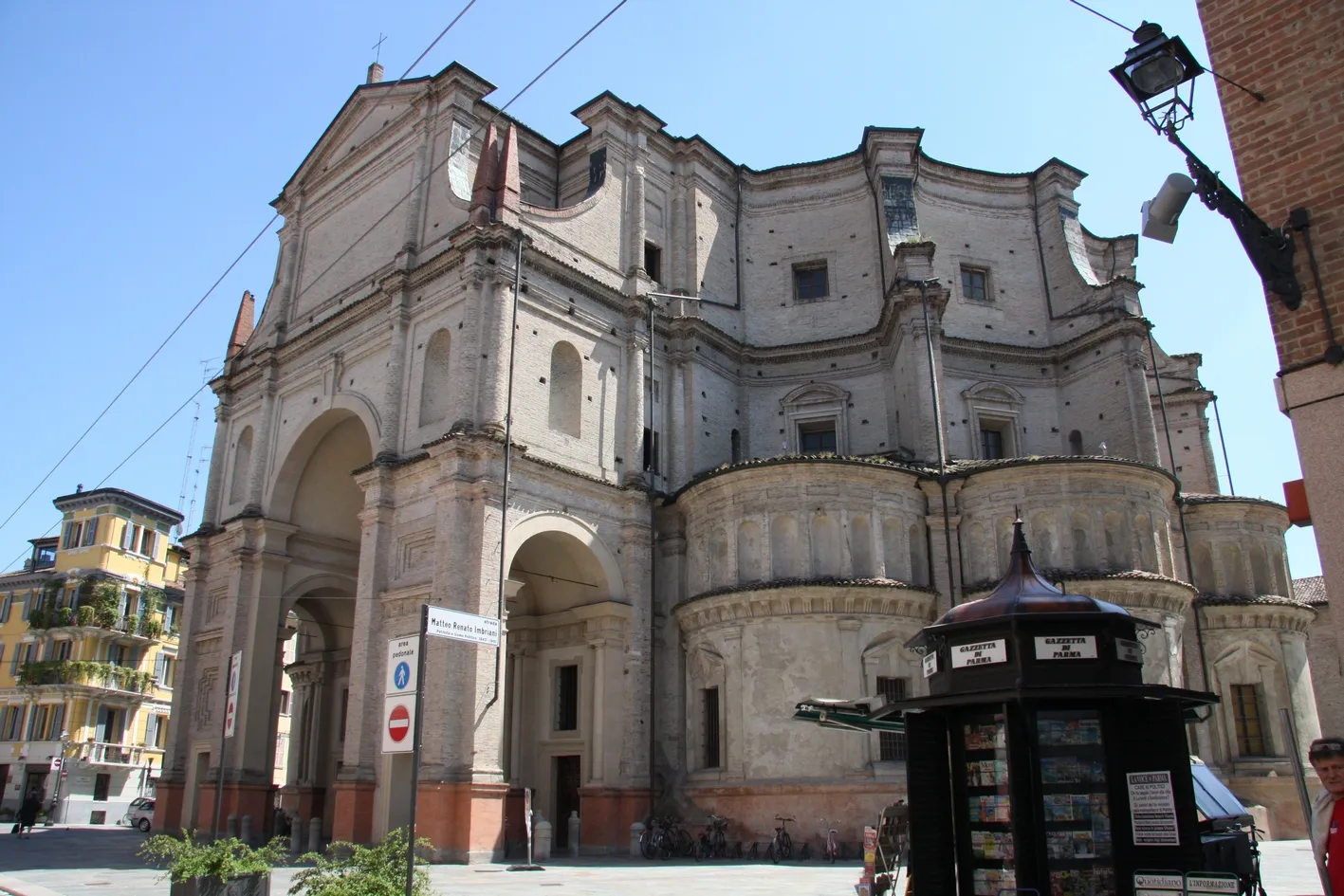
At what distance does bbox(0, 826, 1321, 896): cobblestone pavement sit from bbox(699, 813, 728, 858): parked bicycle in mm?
868

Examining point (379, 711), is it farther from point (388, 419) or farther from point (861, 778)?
point (861, 778)

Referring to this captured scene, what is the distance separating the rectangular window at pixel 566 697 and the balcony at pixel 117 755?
3352 cm

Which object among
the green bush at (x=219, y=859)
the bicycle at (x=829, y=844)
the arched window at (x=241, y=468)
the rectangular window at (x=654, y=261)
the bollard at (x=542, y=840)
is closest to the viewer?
the green bush at (x=219, y=859)

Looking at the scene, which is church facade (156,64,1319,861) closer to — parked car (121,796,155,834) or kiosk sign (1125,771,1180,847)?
parked car (121,796,155,834)

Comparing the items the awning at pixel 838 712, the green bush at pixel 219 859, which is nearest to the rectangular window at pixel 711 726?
the awning at pixel 838 712

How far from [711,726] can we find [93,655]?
1606 inches

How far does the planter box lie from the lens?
11.2 meters

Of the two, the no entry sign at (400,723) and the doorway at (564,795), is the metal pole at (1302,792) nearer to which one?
the no entry sign at (400,723)

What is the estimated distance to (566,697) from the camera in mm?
28328

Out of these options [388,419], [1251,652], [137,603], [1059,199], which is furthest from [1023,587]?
[137,603]

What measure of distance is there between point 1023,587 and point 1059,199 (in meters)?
28.3

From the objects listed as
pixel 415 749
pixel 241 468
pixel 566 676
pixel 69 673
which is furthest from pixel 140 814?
pixel 415 749

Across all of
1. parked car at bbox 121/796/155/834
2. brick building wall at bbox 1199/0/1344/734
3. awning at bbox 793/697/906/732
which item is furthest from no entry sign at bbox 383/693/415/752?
parked car at bbox 121/796/155/834

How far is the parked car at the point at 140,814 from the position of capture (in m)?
40.6
